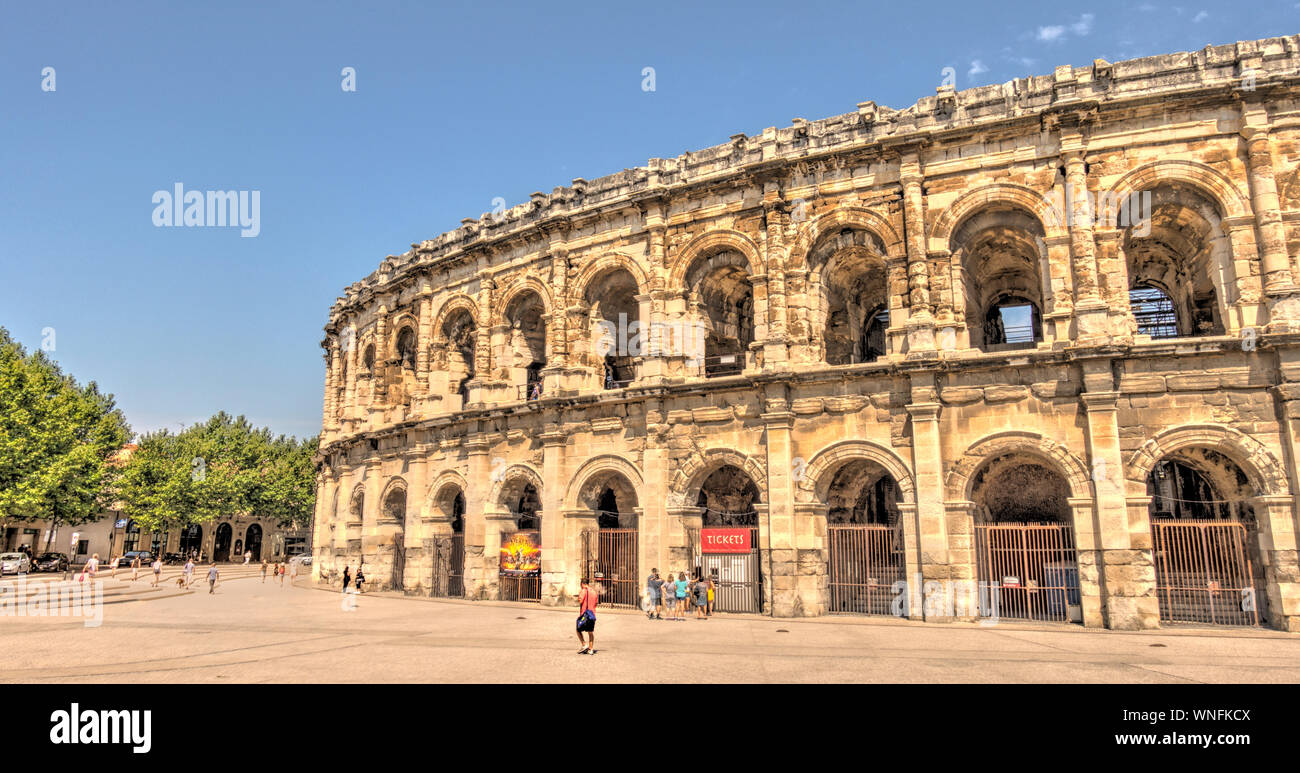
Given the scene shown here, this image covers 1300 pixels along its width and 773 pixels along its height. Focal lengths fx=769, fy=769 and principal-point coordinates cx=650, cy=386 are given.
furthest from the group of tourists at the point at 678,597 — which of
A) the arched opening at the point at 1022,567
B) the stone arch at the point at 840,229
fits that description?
the stone arch at the point at 840,229

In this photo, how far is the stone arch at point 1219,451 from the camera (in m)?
14.5

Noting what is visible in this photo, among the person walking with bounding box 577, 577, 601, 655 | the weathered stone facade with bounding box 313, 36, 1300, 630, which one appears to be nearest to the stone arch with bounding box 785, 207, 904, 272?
the weathered stone facade with bounding box 313, 36, 1300, 630

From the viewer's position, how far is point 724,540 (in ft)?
61.4

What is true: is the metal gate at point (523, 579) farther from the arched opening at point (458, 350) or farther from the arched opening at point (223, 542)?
the arched opening at point (223, 542)

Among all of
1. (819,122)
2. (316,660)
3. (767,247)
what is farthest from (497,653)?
(819,122)

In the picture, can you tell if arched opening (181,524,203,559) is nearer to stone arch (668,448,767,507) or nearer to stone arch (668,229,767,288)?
stone arch (668,448,767,507)

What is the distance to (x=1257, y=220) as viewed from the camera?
50.1ft

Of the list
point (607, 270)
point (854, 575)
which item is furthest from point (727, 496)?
point (607, 270)

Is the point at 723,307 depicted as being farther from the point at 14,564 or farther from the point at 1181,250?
the point at 14,564

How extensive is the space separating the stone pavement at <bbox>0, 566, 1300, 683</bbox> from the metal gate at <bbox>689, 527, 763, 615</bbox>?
3.95 ft

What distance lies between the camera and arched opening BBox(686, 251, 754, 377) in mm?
20375

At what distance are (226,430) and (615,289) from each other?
41244mm
